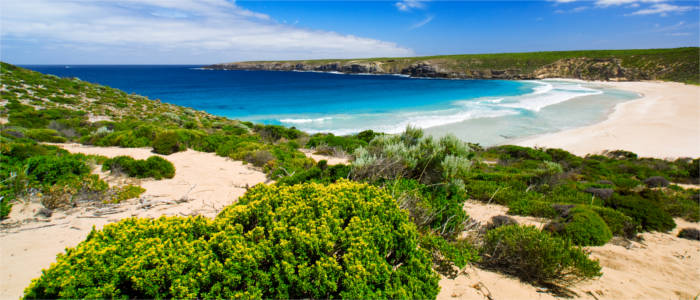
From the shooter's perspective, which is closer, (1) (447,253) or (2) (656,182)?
(1) (447,253)

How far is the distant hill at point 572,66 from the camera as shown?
63969 millimetres

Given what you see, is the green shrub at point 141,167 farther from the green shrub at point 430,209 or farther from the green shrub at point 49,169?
the green shrub at point 430,209

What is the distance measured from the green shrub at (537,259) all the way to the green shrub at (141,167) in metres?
6.81

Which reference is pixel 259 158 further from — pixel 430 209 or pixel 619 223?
pixel 619 223

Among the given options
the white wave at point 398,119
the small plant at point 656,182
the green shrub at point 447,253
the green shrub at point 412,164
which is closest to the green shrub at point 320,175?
the green shrub at point 412,164

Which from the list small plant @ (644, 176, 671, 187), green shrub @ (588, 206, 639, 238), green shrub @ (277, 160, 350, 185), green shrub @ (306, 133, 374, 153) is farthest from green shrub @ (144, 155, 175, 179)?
small plant @ (644, 176, 671, 187)

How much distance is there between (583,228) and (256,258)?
5407 mm

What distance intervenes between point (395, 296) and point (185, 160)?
26.4ft

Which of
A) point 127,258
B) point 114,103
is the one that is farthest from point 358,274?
point 114,103

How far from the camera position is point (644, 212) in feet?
19.5

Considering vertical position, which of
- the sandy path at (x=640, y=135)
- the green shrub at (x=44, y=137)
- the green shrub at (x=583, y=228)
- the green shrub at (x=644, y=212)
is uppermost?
the green shrub at (x=44, y=137)

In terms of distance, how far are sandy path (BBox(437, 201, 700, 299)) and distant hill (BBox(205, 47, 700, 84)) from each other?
77079 mm

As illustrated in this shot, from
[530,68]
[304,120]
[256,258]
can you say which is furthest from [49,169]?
[530,68]

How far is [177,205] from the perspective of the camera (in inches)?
203
